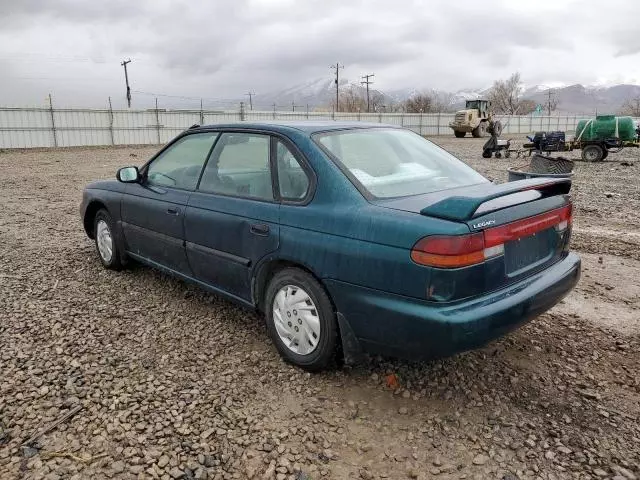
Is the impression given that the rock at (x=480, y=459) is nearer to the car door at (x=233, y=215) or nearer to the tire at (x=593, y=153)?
the car door at (x=233, y=215)

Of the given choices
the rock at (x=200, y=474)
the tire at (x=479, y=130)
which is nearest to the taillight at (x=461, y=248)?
the rock at (x=200, y=474)

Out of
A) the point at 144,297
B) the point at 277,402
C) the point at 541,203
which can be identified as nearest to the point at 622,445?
the point at 541,203

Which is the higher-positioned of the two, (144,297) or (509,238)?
(509,238)

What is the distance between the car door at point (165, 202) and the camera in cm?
387

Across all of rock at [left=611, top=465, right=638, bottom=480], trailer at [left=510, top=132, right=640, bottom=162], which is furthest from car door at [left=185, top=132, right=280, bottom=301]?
trailer at [left=510, top=132, right=640, bottom=162]

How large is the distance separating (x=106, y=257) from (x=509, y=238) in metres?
3.93

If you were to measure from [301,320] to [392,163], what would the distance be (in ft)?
3.79

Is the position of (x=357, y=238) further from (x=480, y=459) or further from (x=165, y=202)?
(x=165, y=202)

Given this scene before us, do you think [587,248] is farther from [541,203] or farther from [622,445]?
[622,445]

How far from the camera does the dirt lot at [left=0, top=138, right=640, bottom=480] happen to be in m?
2.36

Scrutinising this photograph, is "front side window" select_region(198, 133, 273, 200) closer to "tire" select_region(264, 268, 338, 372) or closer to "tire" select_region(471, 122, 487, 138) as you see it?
"tire" select_region(264, 268, 338, 372)

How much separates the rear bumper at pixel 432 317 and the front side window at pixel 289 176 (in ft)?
2.00

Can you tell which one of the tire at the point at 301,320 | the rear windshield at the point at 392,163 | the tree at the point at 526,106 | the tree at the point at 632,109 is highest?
the tree at the point at 526,106

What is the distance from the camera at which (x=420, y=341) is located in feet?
8.23
